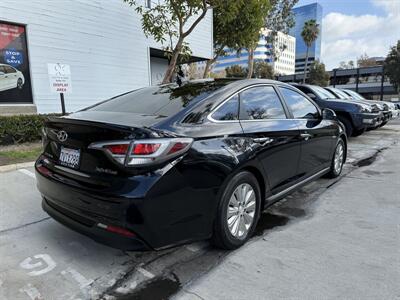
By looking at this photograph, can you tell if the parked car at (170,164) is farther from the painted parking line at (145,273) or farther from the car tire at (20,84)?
the car tire at (20,84)

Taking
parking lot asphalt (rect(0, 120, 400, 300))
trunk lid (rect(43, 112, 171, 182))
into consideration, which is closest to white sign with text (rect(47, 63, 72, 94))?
parking lot asphalt (rect(0, 120, 400, 300))

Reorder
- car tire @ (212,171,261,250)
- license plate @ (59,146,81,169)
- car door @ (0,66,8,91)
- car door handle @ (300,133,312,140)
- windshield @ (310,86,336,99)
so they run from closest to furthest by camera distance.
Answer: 1. license plate @ (59,146,81,169)
2. car tire @ (212,171,261,250)
3. car door handle @ (300,133,312,140)
4. car door @ (0,66,8,91)
5. windshield @ (310,86,336,99)

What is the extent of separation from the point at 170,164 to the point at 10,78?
309 inches

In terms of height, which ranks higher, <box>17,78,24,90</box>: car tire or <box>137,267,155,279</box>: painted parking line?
<box>17,78,24,90</box>: car tire

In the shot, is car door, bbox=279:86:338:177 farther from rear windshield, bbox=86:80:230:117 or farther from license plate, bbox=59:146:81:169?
license plate, bbox=59:146:81:169

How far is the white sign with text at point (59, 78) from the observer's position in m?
6.84

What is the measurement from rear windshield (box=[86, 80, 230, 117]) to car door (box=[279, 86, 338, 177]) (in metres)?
1.13

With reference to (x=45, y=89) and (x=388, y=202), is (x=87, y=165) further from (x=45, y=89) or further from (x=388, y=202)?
(x=45, y=89)

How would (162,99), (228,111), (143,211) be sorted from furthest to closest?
(162,99) → (228,111) → (143,211)

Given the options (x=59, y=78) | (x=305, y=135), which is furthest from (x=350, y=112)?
A: (x=59, y=78)

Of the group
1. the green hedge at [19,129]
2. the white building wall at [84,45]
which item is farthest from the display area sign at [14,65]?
the green hedge at [19,129]

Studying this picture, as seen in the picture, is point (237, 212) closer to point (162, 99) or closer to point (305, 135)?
point (162, 99)

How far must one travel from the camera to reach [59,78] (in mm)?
6949

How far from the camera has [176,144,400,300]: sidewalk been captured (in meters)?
2.29
